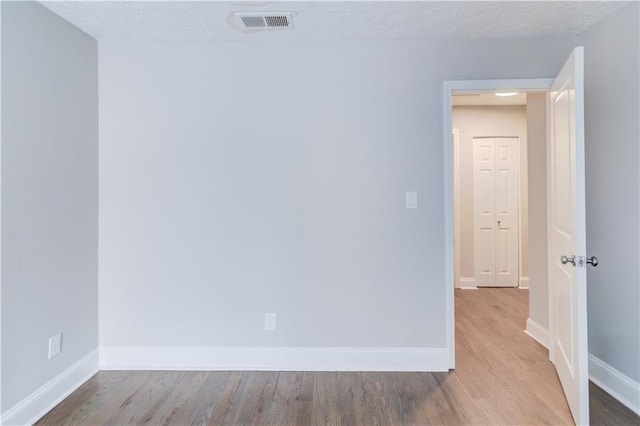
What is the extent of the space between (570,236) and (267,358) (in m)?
2.04

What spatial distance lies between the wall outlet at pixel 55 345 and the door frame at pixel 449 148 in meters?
2.52

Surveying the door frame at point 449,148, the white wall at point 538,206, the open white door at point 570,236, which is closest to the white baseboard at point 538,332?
the white wall at point 538,206

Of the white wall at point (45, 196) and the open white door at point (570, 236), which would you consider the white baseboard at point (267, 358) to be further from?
the open white door at point (570, 236)

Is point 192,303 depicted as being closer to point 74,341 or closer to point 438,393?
point 74,341

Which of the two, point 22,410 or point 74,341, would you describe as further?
point 74,341

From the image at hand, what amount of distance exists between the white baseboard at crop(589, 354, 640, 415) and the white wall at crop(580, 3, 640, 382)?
32mm

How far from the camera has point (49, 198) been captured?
2.08m

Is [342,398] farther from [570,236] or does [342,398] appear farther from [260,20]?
[260,20]

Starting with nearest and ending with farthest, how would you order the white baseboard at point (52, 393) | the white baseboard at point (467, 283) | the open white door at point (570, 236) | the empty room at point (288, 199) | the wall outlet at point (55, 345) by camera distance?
the open white door at point (570, 236)
the white baseboard at point (52, 393)
the wall outlet at point (55, 345)
the empty room at point (288, 199)
the white baseboard at point (467, 283)

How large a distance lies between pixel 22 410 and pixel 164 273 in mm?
1015

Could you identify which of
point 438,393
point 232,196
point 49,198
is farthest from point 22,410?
point 438,393

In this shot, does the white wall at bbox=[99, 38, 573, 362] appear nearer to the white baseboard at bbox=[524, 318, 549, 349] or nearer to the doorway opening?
the doorway opening

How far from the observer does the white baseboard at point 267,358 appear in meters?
2.46

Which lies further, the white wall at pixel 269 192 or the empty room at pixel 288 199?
the white wall at pixel 269 192
